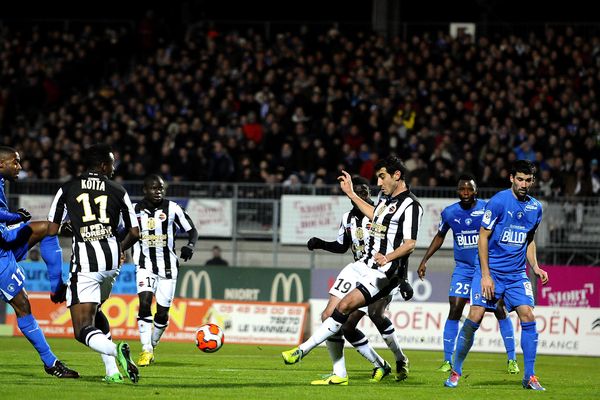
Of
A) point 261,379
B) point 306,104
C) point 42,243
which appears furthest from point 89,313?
point 306,104

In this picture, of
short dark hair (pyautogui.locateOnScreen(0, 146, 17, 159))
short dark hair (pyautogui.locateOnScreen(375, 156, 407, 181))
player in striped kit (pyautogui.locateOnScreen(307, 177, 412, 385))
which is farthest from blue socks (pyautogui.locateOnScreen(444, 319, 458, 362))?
short dark hair (pyautogui.locateOnScreen(0, 146, 17, 159))

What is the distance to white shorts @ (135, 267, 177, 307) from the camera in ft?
48.3

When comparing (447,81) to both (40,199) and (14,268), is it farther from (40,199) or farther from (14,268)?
(14,268)

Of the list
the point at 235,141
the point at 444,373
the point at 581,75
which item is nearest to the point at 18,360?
the point at 444,373

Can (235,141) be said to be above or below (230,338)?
above

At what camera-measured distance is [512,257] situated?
11.4m

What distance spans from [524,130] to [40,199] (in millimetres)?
10998

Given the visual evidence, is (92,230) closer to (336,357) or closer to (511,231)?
(336,357)

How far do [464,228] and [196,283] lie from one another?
354 inches

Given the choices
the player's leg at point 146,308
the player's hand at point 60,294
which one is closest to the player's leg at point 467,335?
the player's hand at point 60,294

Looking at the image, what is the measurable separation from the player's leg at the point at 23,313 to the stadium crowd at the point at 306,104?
12.3m

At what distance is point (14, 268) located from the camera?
11164 mm

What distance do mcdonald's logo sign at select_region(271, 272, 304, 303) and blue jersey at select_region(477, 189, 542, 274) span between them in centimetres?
1067

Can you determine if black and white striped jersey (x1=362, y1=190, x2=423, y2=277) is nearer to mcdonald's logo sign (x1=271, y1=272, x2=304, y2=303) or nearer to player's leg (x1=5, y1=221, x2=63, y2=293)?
player's leg (x1=5, y1=221, x2=63, y2=293)
